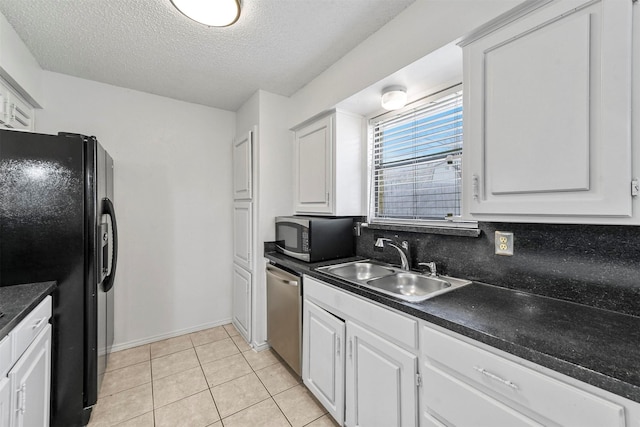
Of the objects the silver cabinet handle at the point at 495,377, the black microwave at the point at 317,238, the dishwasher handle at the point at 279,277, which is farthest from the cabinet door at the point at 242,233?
the silver cabinet handle at the point at 495,377

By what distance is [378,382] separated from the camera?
1.31 metres

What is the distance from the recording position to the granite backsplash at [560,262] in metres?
1.06

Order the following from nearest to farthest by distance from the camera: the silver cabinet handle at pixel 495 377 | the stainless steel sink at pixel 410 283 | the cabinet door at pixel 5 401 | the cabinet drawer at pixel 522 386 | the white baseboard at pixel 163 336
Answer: the cabinet drawer at pixel 522 386, the silver cabinet handle at pixel 495 377, the cabinet door at pixel 5 401, the stainless steel sink at pixel 410 283, the white baseboard at pixel 163 336

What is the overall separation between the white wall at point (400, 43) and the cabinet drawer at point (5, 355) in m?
2.12

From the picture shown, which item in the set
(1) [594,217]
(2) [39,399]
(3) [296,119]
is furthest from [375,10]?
(2) [39,399]

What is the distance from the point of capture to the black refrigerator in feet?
4.76

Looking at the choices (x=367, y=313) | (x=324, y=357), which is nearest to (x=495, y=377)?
(x=367, y=313)

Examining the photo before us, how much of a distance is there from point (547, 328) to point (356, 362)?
88cm

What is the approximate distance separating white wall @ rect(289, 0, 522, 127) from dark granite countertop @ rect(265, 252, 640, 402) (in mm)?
1240

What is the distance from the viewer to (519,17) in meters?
1.09

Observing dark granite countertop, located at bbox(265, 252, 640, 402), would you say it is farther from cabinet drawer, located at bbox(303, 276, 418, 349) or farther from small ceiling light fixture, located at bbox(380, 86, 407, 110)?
small ceiling light fixture, located at bbox(380, 86, 407, 110)

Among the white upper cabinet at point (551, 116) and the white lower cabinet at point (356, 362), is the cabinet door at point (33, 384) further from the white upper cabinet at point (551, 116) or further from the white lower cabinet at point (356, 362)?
the white upper cabinet at point (551, 116)

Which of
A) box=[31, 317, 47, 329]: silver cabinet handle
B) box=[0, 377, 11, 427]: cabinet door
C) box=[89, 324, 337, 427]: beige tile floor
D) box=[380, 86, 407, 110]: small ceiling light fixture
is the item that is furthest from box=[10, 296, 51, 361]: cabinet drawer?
box=[380, 86, 407, 110]: small ceiling light fixture

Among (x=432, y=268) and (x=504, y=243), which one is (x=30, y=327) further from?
(x=504, y=243)
